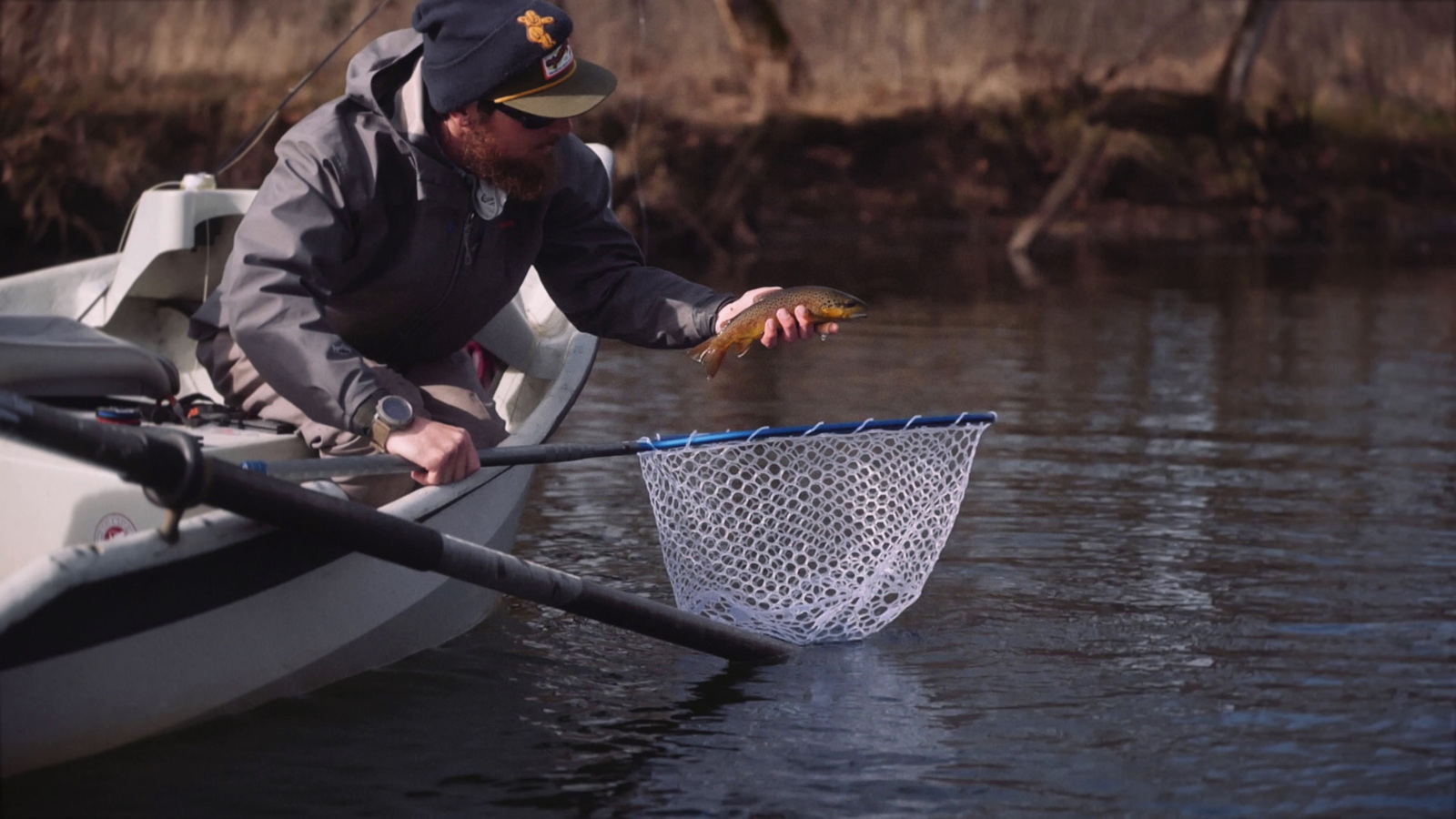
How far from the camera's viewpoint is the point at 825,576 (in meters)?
4.77

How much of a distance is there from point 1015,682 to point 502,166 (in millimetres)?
1785

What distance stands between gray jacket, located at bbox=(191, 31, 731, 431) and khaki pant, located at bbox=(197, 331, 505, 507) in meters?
0.06

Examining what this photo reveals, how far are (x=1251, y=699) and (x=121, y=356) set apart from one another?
2.84 meters

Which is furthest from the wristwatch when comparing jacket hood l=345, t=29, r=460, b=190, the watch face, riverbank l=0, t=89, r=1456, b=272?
riverbank l=0, t=89, r=1456, b=272

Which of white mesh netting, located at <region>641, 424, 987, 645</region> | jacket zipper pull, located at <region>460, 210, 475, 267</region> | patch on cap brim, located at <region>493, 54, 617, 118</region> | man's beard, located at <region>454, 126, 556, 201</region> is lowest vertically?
white mesh netting, located at <region>641, 424, 987, 645</region>

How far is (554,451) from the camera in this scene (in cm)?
445

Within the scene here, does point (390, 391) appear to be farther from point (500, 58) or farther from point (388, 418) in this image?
point (500, 58)

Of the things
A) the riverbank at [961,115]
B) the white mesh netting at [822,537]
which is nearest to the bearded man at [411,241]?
the white mesh netting at [822,537]

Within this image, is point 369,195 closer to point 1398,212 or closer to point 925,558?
point 925,558

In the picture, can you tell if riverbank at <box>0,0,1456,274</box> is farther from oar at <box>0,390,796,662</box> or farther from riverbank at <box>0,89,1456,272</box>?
oar at <box>0,390,796,662</box>

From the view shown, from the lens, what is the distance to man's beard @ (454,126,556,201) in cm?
442

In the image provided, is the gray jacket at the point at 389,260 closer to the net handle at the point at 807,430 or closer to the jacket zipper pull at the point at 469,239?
the jacket zipper pull at the point at 469,239

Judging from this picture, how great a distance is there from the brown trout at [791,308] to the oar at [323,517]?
2.21 ft

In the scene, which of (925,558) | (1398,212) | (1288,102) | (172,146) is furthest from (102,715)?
A: (1398,212)
